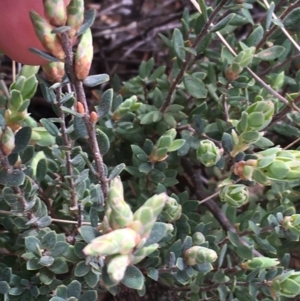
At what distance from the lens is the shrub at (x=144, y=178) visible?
37 cm

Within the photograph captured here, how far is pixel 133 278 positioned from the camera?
1.22 ft

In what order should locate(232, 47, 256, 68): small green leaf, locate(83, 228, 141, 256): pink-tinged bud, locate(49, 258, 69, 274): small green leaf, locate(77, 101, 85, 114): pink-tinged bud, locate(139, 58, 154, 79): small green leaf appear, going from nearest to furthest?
locate(83, 228, 141, 256): pink-tinged bud
locate(77, 101, 85, 114): pink-tinged bud
locate(49, 258, 69, 274): small green leaf
locate(232, 47, 256, 68): small green leaf
locate(139, 58, 154, 79): small green leaf

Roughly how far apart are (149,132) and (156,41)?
18.4 inches

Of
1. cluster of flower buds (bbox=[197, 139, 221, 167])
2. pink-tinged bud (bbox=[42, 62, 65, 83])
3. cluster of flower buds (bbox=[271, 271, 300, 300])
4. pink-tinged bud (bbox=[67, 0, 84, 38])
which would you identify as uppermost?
pink-tinged bud (bbox=[67, 0, 84, 38])

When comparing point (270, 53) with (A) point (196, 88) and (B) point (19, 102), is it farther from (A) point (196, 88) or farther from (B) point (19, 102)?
(B) point (19, 102)

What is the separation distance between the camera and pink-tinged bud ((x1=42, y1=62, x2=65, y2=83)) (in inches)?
18.2

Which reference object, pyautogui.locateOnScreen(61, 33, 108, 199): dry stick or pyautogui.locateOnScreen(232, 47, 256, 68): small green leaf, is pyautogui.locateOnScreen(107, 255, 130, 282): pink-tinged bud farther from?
pyautogui.locateOnScreen(232, 47, 256, 68): small green leaf

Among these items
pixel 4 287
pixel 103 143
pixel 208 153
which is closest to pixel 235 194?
pixel 208 153

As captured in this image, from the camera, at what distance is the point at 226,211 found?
0.71 meters

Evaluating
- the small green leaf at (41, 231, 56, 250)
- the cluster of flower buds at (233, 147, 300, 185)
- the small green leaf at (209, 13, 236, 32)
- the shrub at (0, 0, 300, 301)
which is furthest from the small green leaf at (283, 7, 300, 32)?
the small green leaf at (41, 231, 56, 250)

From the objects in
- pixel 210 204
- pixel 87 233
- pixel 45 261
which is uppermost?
pixel 87 233

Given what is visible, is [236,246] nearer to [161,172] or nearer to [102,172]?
[161,172]

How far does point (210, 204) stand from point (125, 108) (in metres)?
0.22

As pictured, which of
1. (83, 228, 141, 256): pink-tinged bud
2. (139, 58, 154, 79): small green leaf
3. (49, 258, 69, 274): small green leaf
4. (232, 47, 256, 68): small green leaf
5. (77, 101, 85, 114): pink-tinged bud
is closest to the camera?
(83, 228, 141, 256): pink-tinged bud
